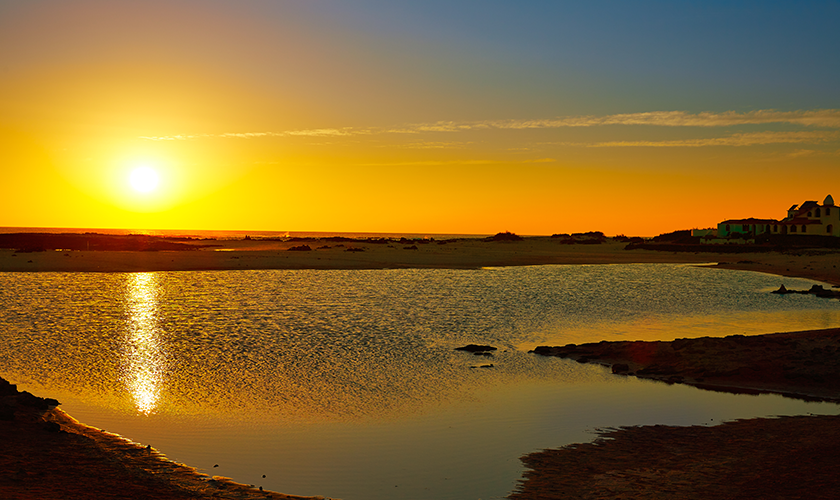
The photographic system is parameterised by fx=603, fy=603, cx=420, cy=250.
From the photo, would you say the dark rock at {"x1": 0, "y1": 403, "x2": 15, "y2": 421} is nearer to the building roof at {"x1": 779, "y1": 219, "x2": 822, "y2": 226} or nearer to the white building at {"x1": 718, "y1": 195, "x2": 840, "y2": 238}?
the white building at {"x1": 718, "y1": 195, "x2": 840, "y2": 238}

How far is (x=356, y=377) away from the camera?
1736 centimetres

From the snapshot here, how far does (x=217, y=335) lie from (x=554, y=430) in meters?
15.2

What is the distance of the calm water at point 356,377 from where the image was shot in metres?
10.9

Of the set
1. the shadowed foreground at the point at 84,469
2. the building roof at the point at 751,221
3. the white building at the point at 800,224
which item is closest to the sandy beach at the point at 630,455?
the shadowed foreground at the point at 84,469

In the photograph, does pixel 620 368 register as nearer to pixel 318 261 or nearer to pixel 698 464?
pixel 698 464

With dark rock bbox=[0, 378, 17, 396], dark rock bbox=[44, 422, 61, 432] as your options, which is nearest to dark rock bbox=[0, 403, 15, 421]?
dark rock bbox=[44, 422, 61, 432]

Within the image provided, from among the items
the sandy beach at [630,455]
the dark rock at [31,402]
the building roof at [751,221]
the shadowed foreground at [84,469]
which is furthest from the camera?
the building roof at [751,221]

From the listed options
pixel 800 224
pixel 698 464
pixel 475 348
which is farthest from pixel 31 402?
pixel 800 224

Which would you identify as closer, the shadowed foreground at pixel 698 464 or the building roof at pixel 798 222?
the shadowed foreground at pixel 698 464

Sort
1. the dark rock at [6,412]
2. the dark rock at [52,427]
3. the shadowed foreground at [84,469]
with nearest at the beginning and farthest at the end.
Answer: the shadowed foreground at [84,469] → the dark rock at [52,427] → the dark rock at [6,412]

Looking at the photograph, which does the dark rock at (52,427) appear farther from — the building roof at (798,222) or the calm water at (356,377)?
the building roof at (798,222)

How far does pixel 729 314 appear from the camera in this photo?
31219mm

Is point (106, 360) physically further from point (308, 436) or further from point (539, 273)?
point (539, 273)

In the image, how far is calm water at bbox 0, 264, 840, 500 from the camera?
10.9 meters
